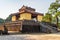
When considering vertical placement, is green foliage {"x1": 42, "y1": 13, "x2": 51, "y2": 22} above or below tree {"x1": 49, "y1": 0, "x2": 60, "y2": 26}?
below

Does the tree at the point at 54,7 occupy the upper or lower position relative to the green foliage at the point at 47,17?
upper

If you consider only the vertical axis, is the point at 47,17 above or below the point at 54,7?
below

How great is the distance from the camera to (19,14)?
127ft

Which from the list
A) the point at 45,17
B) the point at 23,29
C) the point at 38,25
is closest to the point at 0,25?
the point at 23,29

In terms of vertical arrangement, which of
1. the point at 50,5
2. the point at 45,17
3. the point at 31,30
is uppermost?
the point at 50,5

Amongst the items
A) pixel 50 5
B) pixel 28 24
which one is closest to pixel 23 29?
pixel 28 24

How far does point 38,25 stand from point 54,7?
8306mm

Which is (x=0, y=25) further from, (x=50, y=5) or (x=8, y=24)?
(x=50, y=5)

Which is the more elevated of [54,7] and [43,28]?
[54,7]

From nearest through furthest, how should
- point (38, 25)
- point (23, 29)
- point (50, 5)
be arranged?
point (23, 29)
point (38, 25)
point (50, 5)

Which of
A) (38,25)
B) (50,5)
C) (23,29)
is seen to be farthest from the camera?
(50,5)

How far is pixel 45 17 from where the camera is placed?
3753 cm

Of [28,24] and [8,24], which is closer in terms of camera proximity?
[28,24]

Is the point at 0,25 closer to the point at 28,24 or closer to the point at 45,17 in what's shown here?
the point at 28,24
